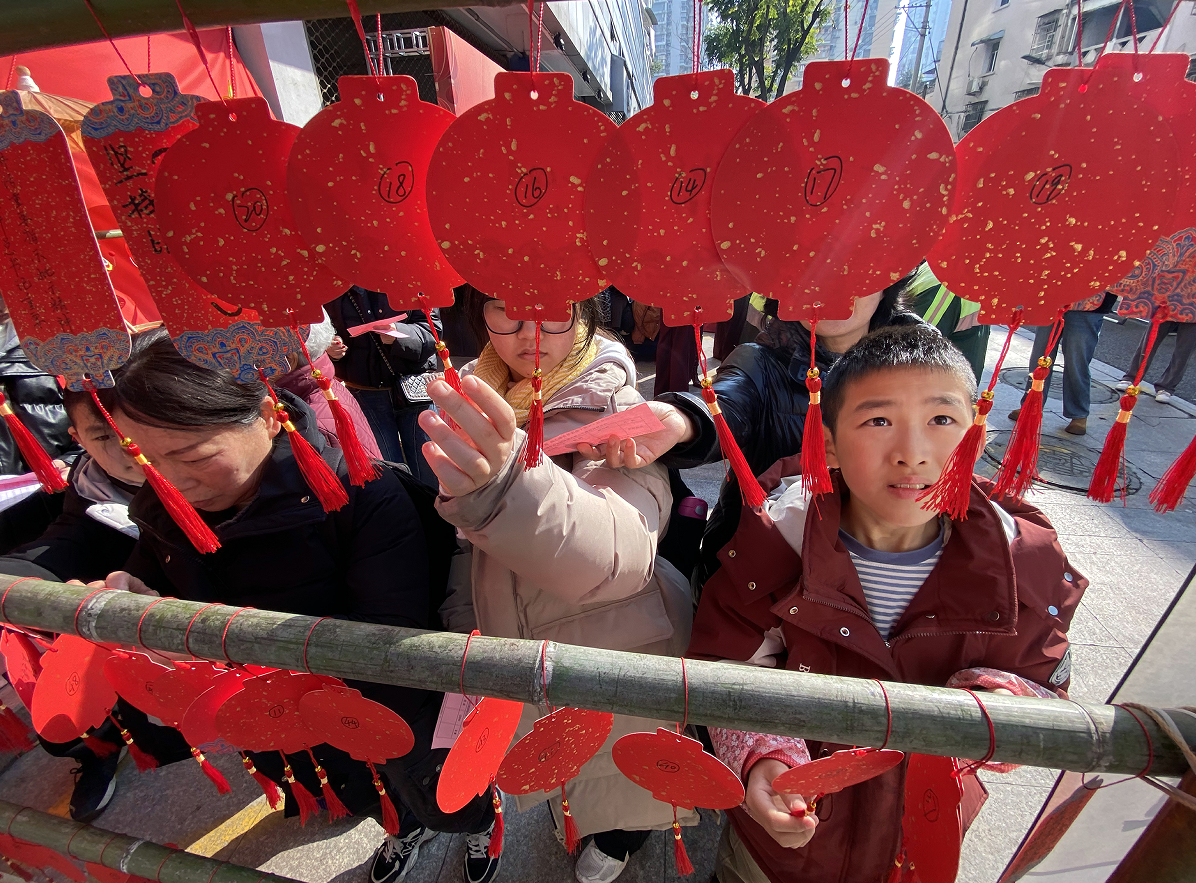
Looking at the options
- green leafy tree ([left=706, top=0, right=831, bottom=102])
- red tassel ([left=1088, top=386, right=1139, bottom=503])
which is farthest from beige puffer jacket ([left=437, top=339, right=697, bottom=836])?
green leafy tree ([left=706, top=0, right=831, bottom=102])

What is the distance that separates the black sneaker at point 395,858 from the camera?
1.51m

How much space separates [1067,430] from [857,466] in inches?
157

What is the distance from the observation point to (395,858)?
5.00 feet

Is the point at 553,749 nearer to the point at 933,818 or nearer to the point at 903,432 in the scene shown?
the point at 933,818

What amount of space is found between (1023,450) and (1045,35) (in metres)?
20.9

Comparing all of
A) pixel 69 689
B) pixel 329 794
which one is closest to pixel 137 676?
pixel 69 689

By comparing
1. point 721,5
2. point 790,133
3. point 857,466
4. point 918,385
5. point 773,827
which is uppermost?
point 721,5

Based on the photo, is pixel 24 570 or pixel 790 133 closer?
pixel 790 133

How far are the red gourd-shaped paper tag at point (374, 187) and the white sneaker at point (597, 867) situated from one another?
1.53 metres

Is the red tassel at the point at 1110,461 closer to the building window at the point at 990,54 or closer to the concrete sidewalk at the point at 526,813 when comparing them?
the concrete sidewalk at the point at 526,813

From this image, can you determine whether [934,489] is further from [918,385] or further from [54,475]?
[54,475]

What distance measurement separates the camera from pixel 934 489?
75 cm

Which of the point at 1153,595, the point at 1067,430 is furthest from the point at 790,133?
the point at 1067,430

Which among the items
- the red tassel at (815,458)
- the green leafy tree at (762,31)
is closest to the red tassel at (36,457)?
the red tassel at (815,458)
